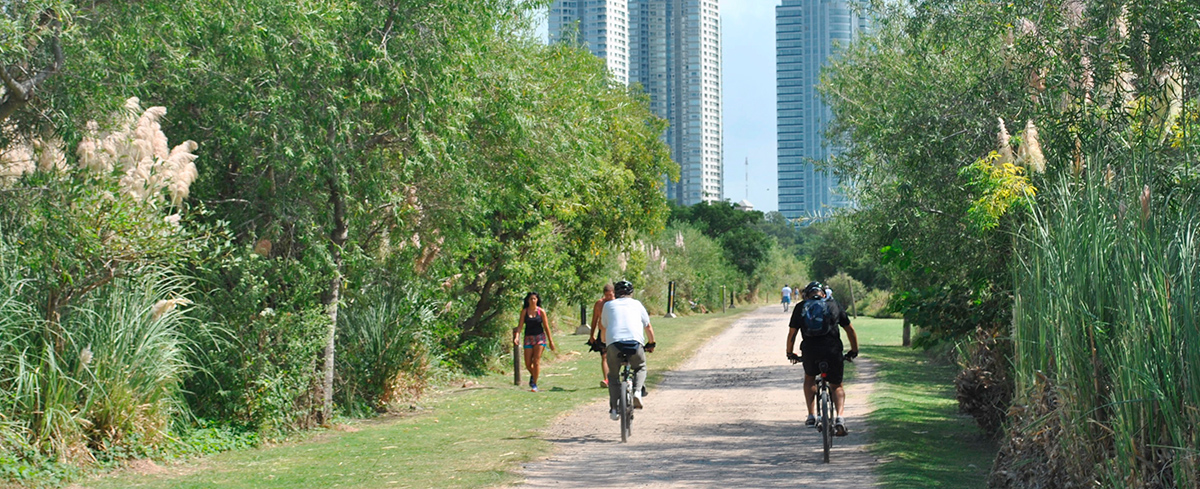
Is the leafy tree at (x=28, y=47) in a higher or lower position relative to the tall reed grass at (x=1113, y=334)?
higher

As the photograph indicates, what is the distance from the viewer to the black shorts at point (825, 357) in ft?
35.0

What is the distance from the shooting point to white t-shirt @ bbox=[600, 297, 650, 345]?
12.4 meters

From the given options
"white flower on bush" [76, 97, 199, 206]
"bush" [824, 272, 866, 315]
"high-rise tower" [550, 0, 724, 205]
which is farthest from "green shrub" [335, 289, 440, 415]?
"high-rise tower" [550, 0, 724, 205]

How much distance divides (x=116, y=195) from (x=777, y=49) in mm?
96306

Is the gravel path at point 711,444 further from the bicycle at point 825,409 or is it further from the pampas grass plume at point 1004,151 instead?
the pampas grass plume at point 1004,151

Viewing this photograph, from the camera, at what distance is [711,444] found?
1173cm

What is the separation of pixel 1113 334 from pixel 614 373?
6364 millimetres

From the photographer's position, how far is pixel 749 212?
278 feet

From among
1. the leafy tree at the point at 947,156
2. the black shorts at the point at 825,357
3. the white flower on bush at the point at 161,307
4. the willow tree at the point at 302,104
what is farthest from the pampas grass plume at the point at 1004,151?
the white flower on bush at the point at 161,307

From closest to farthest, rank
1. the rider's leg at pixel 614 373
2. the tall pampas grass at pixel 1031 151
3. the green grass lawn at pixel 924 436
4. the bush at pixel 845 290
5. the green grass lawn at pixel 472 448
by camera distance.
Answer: the tall pampas grass at pixel 1031 151
the green grass lawn at pixel 924 436
the green grass lawn at pixel 472 448
the rider's leg at pixel 614 373
the bush at pixel 845 290

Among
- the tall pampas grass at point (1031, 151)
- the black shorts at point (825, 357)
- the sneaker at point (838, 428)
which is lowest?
the sneaker at point (838, 428)

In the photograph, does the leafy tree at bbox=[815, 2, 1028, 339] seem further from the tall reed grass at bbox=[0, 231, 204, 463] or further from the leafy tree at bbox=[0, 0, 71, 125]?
the leafy tree at bbox=[0, 0, 71, 125]

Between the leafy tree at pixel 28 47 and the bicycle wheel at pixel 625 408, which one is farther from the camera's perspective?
the bicycle wheel at pixel 625 408

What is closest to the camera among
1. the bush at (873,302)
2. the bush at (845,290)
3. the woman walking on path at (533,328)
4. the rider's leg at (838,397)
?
the rider's leg at (838,397)
